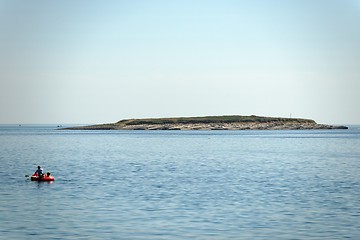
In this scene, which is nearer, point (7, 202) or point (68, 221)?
point (68, 221)

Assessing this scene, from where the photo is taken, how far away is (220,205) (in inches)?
1730

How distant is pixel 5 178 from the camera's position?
66.9 metres

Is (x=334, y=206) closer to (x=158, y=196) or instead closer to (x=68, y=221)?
(x=158, y=196)

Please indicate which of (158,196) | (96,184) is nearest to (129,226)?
(158,196)

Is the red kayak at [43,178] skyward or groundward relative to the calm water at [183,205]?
skyward

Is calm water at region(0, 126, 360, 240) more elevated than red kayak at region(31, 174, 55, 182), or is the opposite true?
red kayak at region(31, 174, 55, 182)

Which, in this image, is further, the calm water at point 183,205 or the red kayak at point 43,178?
the red kayak at point 43,178

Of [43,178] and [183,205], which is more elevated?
[43,178]

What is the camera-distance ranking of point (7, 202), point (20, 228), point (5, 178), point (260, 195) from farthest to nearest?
point (5, 178) → point (260, 195) → point (7, 202) → point (20, 228)

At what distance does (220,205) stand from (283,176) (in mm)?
26361

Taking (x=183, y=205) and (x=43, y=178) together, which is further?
(x=43, y=178)

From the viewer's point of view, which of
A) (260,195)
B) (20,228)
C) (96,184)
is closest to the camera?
(20,228)

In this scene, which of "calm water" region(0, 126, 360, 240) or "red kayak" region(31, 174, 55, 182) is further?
"red kayak" region(31, 174, 55, 182)

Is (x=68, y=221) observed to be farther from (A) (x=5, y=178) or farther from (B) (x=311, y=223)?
(A) (x=5, y=178)
